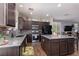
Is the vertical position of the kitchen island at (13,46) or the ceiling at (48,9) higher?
the ceiling at (48,9)

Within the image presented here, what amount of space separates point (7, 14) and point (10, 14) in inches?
3.0

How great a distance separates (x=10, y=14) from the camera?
6.97ft

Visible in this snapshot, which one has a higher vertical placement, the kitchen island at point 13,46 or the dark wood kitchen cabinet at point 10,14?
the dark wood kitchen cabinet at point 10,14

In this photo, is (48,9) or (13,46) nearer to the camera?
(13,46)

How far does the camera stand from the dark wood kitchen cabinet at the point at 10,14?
2.08 meters

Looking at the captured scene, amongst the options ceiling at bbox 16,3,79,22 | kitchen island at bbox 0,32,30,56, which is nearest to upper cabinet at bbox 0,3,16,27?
ceiling at bbox 16,3,79,22

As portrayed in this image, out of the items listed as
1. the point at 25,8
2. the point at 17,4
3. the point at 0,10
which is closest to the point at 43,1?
the point at 25,8

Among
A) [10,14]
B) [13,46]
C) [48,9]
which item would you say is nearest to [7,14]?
[10,14]

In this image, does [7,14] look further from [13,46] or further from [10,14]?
[13,46]

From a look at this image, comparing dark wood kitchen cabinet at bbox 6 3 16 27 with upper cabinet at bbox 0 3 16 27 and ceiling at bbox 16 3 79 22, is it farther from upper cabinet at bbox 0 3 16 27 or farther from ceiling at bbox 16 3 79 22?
ceiling at bbox 16 3 79 22

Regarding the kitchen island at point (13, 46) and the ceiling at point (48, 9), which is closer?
the kitchen island at point (13, 46)

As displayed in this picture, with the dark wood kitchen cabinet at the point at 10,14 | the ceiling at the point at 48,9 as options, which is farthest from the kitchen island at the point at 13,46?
the ceiling at the point at 48,9

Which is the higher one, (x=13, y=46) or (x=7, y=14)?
(x=7, y=14)

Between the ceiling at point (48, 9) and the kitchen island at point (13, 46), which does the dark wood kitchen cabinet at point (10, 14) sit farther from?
the kitchen island at point (13, 46)
